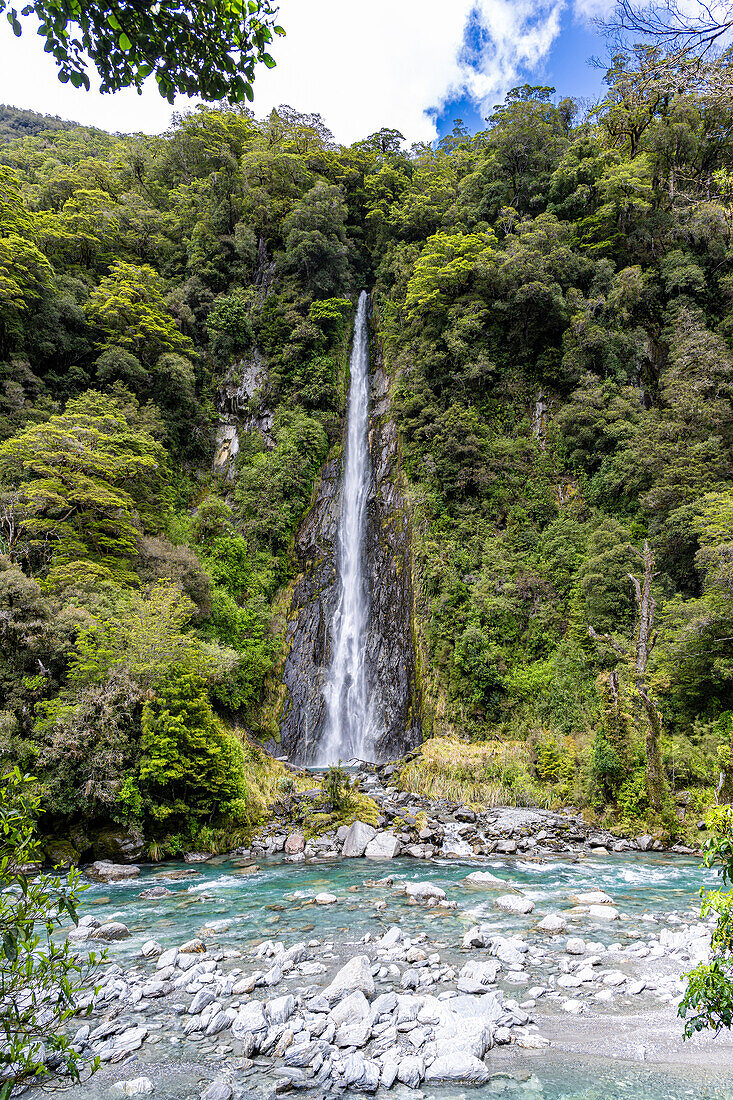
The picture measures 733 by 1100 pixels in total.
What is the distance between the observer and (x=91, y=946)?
584 centimetres

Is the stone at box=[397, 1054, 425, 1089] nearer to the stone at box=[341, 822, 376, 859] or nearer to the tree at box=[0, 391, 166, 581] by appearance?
the stone at box=[341, 822, 376, 859]

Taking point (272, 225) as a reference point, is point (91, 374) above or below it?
below

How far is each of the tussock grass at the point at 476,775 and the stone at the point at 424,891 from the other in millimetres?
5135

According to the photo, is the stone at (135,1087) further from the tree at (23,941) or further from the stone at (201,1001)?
the tree at (23,941)

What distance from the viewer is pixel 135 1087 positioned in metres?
3.53

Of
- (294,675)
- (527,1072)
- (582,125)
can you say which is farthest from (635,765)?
(582,125)

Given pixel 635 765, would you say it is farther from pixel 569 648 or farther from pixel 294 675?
pixel 294 675

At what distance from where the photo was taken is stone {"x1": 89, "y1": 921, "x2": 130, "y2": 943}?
612 centimetres

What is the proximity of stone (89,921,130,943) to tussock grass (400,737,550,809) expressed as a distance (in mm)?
8345

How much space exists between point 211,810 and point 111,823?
6.24 feet

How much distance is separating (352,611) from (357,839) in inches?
485

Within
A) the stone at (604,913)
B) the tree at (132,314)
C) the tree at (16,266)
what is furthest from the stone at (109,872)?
the tree at (132,314)

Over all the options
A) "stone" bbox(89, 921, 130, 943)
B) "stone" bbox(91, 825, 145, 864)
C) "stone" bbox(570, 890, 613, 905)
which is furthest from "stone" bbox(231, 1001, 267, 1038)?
"stone" bbox(91, 825, 145, 864)

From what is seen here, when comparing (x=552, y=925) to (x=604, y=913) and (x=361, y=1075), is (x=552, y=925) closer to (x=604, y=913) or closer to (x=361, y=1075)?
(x=604, y=913)
